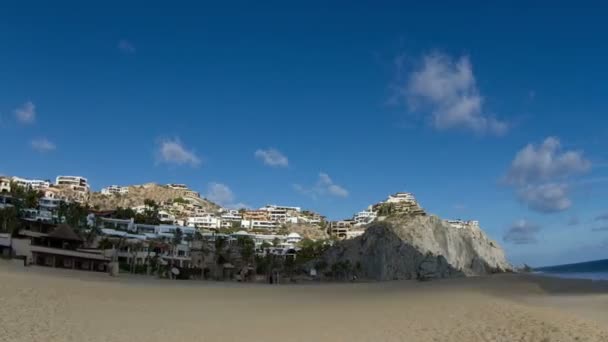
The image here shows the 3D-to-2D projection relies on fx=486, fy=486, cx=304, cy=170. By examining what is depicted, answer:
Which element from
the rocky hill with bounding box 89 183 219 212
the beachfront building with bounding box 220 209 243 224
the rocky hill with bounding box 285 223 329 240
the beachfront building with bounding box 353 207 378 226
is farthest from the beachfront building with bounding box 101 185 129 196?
the beachfront building with bounding box 353 207 378 226

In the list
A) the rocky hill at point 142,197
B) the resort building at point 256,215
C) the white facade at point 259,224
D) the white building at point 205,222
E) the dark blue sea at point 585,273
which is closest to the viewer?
the dark blue sea at point 585,273

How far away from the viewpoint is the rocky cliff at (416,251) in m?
97.9

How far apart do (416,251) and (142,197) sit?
10755 centimetres

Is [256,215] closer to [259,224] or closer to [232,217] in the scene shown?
[259,224]

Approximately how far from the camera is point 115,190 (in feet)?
572

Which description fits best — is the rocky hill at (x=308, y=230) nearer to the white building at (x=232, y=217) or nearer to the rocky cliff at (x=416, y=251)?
the white building at (x=232, y=217)

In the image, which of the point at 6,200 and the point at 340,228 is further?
the point at 340,228

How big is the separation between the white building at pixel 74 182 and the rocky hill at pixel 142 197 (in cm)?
395

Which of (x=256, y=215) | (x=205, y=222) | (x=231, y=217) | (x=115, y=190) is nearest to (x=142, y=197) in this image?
(x=115, y=190)

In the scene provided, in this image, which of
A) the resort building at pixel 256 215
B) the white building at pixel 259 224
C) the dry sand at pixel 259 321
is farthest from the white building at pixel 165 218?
the dry sand at pixel 259 321

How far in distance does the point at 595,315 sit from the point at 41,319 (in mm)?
19054

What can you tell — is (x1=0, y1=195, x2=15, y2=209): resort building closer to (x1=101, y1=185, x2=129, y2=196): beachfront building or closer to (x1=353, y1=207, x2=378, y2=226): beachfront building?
(x1=101, y1=185, x2=129, y2=196): beachfront building

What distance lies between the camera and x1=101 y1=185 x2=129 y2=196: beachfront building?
552 ft

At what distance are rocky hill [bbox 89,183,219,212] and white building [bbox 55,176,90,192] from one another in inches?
156
